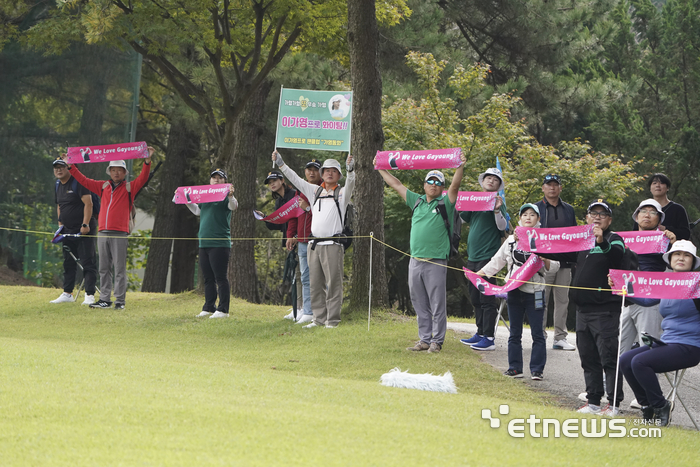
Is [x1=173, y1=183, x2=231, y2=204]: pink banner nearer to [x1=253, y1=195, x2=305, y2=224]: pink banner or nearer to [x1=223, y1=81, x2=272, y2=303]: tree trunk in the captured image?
[x1=253, y1=195, x2=305, y2=224]: pink banner

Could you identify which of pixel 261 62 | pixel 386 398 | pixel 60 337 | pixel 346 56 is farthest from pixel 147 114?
pixel 386 398

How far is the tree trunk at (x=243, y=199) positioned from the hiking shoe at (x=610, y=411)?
9423 mm

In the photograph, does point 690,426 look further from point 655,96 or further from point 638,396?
point 655,96

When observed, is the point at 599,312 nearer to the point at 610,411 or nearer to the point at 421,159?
the point at 610,411

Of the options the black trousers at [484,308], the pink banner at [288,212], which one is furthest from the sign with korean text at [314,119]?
the black trousers at [484,308]

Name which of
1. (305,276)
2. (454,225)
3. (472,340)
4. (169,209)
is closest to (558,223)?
(454,225)

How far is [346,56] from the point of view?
1545 centimetres

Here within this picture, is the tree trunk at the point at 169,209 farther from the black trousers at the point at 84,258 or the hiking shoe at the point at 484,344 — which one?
the hiking shoe at the point at 484,344

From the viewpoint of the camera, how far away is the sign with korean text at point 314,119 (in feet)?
34.2

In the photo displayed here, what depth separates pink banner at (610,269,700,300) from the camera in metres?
5.96

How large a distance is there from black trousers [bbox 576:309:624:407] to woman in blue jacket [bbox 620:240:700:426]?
23 centimetres

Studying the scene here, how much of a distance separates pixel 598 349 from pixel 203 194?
645 centimetres

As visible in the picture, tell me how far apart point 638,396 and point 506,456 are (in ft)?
7.42

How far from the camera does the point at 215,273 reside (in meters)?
11.3
